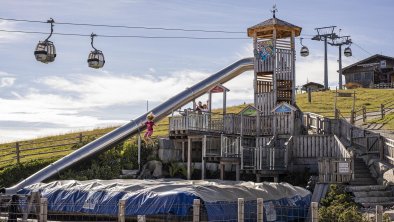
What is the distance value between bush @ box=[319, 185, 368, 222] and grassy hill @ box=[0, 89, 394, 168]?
793 inches

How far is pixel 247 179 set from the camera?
33.8 meters

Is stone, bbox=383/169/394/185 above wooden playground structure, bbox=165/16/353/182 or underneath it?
underneath

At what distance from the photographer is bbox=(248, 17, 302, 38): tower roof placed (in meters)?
39.0

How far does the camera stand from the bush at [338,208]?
2050cm

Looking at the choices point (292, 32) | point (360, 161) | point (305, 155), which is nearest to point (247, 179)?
point (305, 155)

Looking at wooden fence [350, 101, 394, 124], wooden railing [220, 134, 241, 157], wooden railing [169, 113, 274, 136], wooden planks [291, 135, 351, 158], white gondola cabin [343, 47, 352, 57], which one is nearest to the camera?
wooden planks [291, 135, 351, 158]

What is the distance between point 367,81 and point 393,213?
65.6m

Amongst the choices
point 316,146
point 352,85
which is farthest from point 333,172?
point 352,85

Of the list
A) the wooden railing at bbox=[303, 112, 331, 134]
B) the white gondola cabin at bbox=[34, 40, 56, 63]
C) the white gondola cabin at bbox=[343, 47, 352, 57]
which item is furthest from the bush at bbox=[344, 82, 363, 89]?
the white gondola cabin at bbox=[34, 40, 56, 63]

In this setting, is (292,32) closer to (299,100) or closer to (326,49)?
(299,100)

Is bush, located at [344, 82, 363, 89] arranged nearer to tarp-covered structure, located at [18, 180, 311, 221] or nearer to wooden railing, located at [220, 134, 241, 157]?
wooden railing, located at [220, 134, 241, 157]

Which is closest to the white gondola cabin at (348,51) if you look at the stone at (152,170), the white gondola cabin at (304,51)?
the white gondola cabin at (304,51)

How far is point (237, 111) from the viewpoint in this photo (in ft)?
215

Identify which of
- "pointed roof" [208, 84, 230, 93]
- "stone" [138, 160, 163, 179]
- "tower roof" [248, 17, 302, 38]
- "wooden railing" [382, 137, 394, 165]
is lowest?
"stone" [138, 160, 163, 179]
